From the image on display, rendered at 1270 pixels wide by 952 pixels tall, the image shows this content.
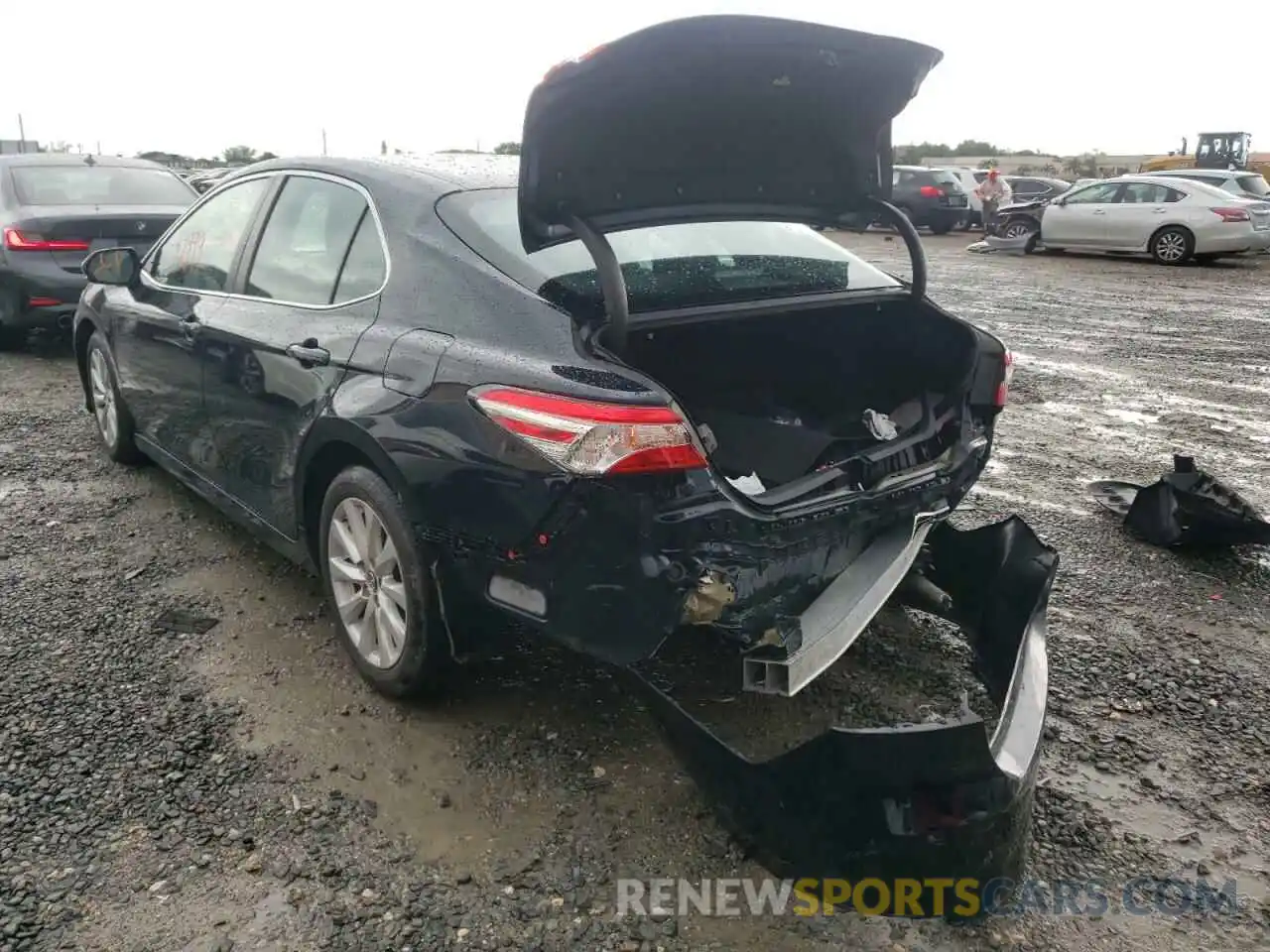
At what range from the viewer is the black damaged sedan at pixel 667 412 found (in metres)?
2.39

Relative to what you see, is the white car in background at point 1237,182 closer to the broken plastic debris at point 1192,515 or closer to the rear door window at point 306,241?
the broken plastic debris at point 1192,515

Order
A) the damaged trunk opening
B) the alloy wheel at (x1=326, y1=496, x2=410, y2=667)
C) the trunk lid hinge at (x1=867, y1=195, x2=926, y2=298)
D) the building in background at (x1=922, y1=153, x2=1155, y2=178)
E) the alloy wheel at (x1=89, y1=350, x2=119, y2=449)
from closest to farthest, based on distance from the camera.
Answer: the alloy wheel at (x1=326, y1=496, x2=410, y2=667) → the damaged trunk opening → the trunk lid hinge at (x1=867, y1=195, x2=926, y2=298) → the alloy wheel at (x1=89, y1=350, x2=119, y2=449) → the building in background at (x1=922, y1=153, x2=1155, y2=178)

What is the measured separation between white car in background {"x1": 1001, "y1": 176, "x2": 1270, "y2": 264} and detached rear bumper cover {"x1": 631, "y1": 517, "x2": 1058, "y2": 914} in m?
17.1

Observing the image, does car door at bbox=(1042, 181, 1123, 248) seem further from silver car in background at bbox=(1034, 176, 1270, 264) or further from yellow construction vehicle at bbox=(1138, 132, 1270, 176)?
yellow construction vehicle at bbox=(1138, 132, 1270, 176)

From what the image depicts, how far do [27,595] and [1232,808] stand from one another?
4092mm

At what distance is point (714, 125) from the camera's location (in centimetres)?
299

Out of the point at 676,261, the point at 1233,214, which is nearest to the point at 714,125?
the point at 676,261

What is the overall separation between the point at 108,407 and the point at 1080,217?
1733 centimetres

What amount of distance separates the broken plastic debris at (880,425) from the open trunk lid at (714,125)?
704 mm

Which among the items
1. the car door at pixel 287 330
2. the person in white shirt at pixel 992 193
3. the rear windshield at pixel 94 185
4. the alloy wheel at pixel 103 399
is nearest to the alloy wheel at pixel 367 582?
the car door at pixel 287 330

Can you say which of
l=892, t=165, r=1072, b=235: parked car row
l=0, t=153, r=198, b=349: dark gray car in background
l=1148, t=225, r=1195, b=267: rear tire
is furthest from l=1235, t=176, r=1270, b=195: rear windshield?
l=0, t=153, r=198, b=349: dark gray car in background

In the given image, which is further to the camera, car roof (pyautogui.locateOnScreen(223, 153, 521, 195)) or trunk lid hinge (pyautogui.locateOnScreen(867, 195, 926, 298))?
trunk lid hinge (pyautogui.locateOnScreen(867, 195, 926, 298))

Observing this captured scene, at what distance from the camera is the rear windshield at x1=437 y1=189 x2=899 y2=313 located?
2.88 meters

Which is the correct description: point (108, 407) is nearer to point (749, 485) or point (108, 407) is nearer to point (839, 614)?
point (749, 485)
